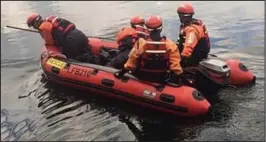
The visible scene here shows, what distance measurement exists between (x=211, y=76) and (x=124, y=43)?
1.53 metres

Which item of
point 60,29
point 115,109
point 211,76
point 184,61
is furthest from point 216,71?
point 60,29

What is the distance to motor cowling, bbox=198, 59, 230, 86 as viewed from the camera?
601cm

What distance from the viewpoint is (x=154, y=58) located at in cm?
570

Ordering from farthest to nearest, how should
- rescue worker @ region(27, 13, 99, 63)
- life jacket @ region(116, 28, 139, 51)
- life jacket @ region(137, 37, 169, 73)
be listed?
rescue worker @ region(27, 13, 99, 63) < life jacket @ region(116, 28, 139, 51) < life jacket @ region(137, 37, 169, 73)

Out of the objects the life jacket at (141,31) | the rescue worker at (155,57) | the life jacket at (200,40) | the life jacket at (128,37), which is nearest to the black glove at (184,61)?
the life jacket at (200,40)

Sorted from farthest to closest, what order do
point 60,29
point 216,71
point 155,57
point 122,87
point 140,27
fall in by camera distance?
point 60,29 < point 140,27 < point 122,87 < point 216,71 < point 155,57

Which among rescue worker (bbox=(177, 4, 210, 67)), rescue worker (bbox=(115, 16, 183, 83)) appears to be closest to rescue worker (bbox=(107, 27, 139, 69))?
rescue worker (bbox=(115, 16, 183, 83))

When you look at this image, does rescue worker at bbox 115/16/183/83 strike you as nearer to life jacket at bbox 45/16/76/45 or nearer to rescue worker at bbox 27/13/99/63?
rescue worker at bbox 27/13/99/63

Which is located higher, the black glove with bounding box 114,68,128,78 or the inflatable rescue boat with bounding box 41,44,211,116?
the black glove with bounding box 114,68,128,78

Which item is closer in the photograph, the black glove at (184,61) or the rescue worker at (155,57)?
the rescue worker at (155,57)

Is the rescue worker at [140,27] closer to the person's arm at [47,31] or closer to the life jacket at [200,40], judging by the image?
the life jacket at [200,40]

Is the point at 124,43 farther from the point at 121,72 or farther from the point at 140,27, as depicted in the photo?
the point at 121,72

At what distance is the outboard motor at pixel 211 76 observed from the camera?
6020mm

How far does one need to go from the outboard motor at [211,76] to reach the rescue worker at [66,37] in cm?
219
